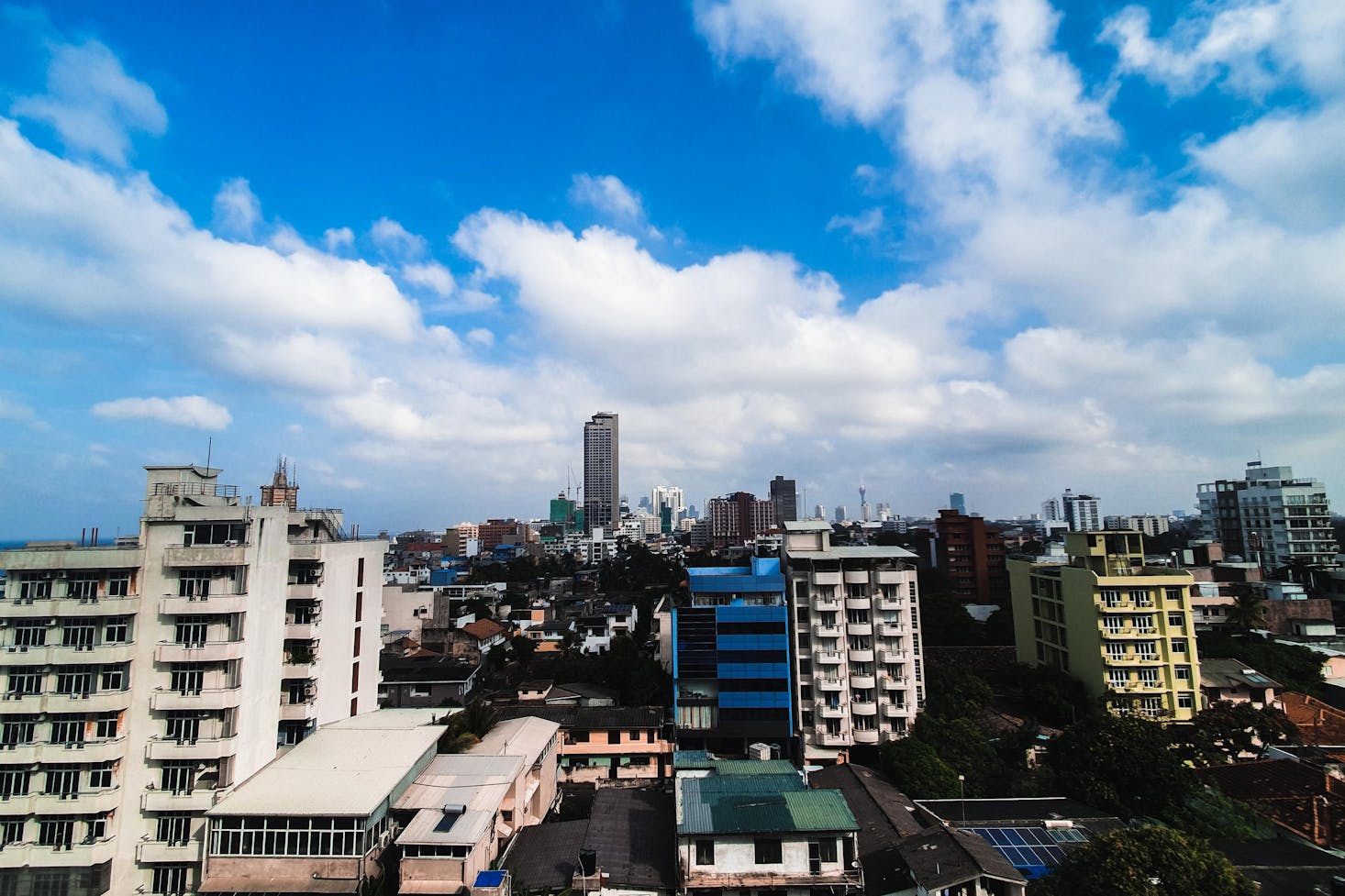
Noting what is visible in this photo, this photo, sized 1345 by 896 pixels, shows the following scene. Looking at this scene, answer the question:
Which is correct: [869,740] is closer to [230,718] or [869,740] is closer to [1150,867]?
[1150,867]

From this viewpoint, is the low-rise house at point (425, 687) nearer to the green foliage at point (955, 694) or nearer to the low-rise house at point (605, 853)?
the low-rise house at point (605, 853)

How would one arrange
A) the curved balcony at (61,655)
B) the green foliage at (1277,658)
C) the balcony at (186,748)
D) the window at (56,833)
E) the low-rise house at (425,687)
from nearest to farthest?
1. the window at (56,833)
2. the curved balcony at (61,655)
3. the balcony at (186,748)
4. the green foliage at (1277,658)
5. the low-rise house at (425,687)

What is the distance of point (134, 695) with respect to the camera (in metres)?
20.4

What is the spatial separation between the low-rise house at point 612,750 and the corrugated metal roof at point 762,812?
10.9 metres

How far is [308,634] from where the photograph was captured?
80.8 ft

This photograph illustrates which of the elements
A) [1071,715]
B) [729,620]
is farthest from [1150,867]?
[1071,715]

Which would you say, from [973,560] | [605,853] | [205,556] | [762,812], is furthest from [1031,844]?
[973,560]

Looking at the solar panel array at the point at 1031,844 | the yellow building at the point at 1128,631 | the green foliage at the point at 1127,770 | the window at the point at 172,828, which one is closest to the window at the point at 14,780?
the window at the point at 172,828

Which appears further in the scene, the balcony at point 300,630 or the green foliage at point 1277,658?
the green foliage at point 1277,658

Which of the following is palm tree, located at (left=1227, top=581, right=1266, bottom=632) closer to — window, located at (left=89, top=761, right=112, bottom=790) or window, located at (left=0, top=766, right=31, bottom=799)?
window, located at (left=89, top=761, right=112, bottom=790)

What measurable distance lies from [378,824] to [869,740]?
78.9ft

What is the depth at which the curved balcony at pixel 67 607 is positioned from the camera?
1998 centimetres

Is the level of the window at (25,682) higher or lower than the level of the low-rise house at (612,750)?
higher

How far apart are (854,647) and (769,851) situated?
54.1ft
